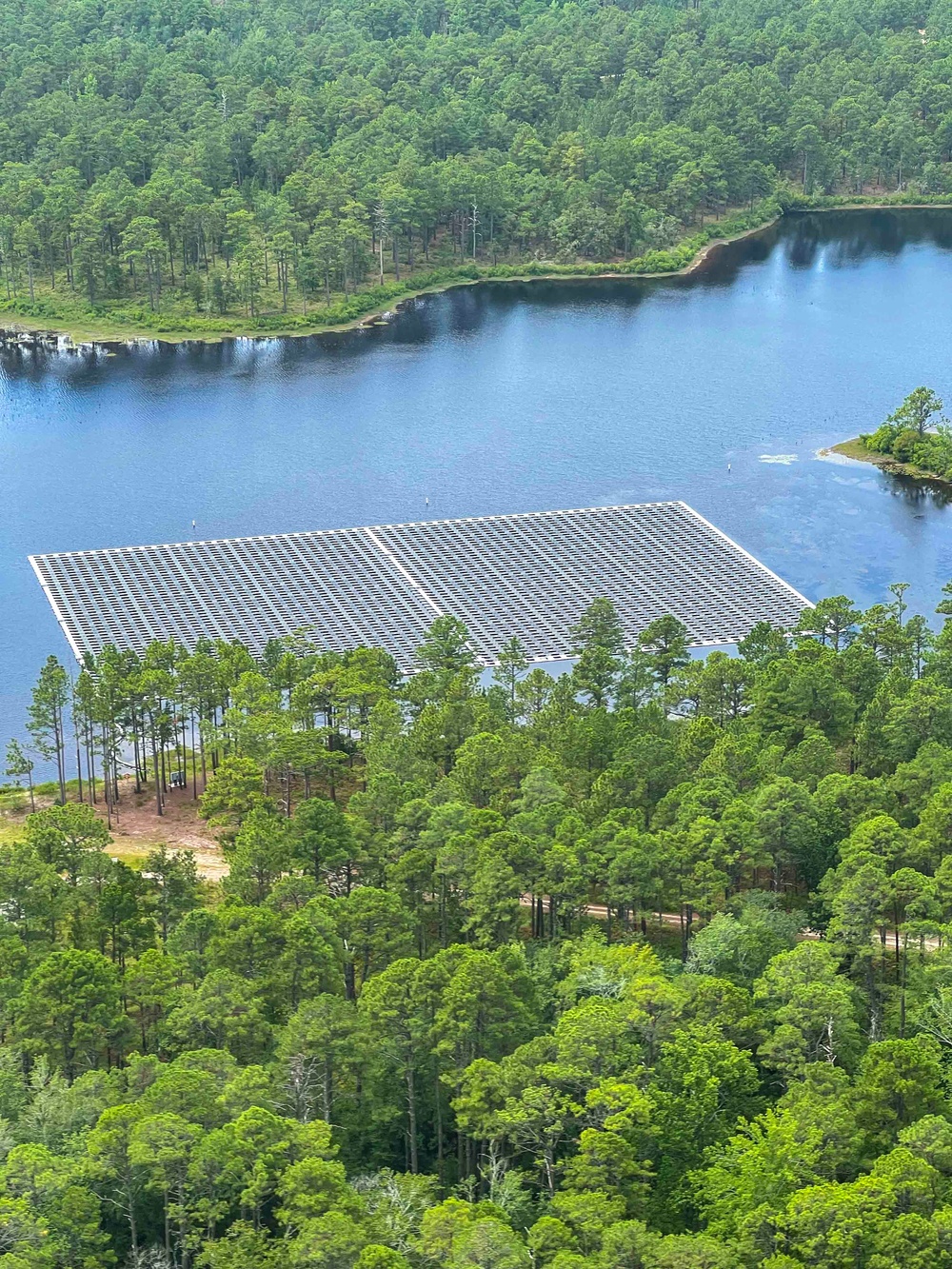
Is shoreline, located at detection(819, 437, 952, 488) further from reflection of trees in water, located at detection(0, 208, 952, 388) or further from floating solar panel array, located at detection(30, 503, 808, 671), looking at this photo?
reflection of trees in water, located at detection(0, 208, 952, 388)

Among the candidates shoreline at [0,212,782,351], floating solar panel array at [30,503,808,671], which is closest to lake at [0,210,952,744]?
shoreline at [0,212,782,351]

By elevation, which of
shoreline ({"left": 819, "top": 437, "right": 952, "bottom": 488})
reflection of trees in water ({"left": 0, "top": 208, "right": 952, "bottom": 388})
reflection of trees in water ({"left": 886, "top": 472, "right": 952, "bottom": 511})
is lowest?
reflection of trees in water ({"left": 886, "top": 472, "right": 952, "bottom": 511})

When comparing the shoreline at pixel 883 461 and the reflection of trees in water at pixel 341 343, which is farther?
the reflection of trees in water at pixel 341 343

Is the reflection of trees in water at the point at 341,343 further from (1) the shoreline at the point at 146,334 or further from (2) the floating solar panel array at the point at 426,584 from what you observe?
(2) the floating solar panel array at the point at 426,584

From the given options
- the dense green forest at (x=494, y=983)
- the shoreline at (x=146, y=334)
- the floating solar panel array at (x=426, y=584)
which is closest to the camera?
the dense green forest at (x=494, y=983)

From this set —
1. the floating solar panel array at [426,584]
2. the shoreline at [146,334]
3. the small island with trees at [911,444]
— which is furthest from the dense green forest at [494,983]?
the shoreline at [146,334]

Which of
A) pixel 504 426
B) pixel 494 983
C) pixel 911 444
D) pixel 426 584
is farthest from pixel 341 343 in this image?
pixel 494 983

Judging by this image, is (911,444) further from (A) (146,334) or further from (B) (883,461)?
(A) (146,334)

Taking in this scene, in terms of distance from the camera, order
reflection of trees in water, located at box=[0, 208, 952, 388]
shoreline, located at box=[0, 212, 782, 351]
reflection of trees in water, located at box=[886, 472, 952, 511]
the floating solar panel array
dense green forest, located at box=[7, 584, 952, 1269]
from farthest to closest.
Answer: shoreline, located at box=[0, 212, 782, 351]
reflection of trees in water, located at box=[0, 208, 952, 388]
reflection of trees in water, located at box=[886, 472, 952, 511]
the floating solar panel array
dense green forest, located at box=[7, 584, 952, 1269]
